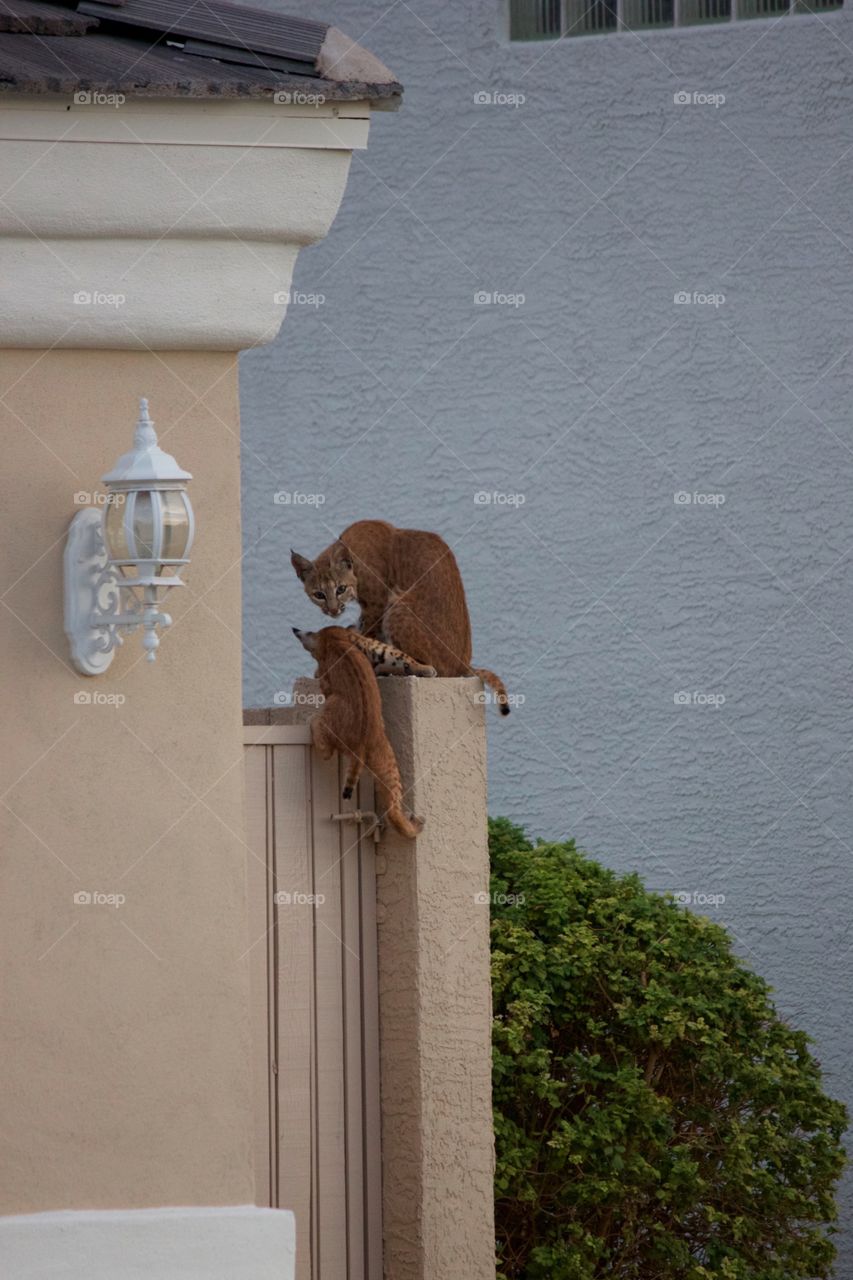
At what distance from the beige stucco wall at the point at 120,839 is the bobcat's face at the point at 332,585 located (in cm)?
112

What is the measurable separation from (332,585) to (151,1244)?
7.33ft

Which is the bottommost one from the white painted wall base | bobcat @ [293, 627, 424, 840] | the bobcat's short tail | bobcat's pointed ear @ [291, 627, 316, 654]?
the white painted wall base

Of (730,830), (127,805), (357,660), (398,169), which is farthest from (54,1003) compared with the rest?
(398,169)

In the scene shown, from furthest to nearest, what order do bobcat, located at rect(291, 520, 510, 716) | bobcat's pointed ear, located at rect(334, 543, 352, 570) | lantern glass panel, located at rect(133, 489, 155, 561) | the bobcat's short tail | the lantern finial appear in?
bobcat's pointed ear, located at rect(334, 543, 352, 570) < bobcat, located at rect(291, 520, 510, 716) < the bobcat's short tail < the lantern finial < lantern glass panel, located at rect(133, 489, 155, 561)

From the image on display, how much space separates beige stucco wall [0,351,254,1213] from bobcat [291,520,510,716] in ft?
3.29

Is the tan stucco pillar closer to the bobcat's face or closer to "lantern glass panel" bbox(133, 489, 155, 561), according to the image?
the bobcat's face

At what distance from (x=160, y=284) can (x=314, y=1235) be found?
8.87 ft

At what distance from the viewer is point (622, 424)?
8.36 metres

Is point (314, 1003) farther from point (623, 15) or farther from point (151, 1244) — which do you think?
point (623, 15)

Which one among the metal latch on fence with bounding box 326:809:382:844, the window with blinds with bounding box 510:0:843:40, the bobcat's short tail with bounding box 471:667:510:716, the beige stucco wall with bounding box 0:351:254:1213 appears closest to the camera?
the beige stucco wall with bounding box 0:351:254:1213

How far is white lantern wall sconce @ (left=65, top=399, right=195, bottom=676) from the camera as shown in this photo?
14.5 ft

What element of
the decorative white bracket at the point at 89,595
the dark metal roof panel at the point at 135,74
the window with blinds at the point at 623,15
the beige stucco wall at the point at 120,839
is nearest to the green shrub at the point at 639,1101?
the beige stucco wall at the point at 120,839

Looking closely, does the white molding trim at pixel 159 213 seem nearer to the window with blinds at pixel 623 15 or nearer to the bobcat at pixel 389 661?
the bobcat at pixel 389 661

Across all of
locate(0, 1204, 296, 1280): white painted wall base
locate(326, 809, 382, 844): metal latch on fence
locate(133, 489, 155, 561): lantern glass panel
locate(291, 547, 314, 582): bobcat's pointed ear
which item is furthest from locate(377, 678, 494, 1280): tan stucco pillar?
locate(133, 489, 155, 561): lantern glass panel
